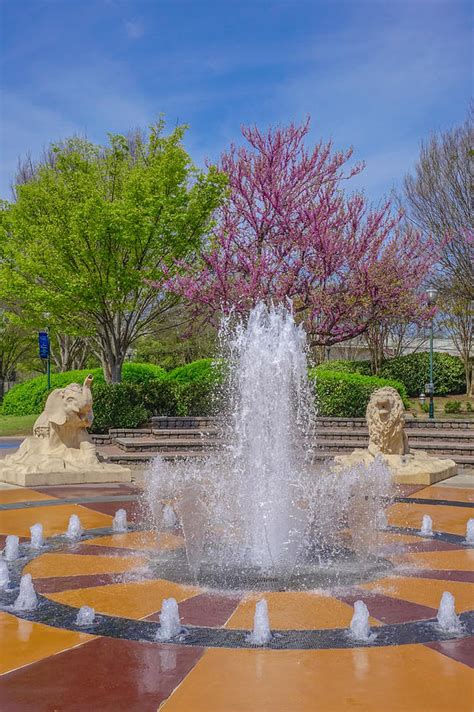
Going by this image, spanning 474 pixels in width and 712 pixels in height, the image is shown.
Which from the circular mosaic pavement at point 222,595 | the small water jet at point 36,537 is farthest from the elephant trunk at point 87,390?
the small water jet at point 36,537

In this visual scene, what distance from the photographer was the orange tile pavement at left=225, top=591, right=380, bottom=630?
458cm

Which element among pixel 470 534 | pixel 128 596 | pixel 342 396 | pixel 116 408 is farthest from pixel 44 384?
pixel 128 596

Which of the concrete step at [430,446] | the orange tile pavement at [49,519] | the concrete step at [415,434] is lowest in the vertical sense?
the orange tile pavement at [49,519]

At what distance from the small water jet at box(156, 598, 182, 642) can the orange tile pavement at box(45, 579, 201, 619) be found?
1.34ft

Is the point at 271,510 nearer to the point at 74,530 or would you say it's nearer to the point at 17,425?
the point at 74,530

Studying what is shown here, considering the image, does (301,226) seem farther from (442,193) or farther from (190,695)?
(190,695)

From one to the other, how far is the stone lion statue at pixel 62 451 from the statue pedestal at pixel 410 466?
3695 millimetres

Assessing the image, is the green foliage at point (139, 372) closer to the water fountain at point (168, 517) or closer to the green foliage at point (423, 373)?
the green foliage at point (423, 373)

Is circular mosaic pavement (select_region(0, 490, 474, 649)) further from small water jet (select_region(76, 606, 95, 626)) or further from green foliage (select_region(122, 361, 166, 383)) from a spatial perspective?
green foliage (select_region(122, 361, 166, 383))

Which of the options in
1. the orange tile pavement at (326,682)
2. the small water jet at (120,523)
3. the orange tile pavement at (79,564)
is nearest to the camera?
the orange tile pavement at (326,682)

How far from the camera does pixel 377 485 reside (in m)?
8.17

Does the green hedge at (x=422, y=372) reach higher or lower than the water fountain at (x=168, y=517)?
higher

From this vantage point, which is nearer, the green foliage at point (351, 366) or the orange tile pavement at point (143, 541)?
the orange tile pavement at point (143, 541)

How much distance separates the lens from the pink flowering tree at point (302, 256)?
20344 millimetres
